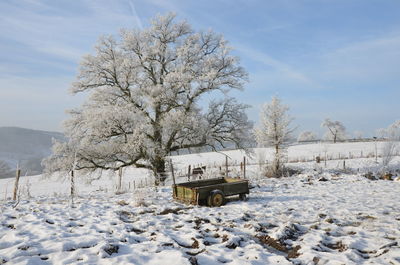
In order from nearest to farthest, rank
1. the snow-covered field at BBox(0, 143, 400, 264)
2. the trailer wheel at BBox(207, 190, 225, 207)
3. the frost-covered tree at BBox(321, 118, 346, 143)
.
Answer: the snow-covered field at BBox(0, 143, 400, 264)
the trailer wheel at BBox(207, 190, 225, 207)
the frost-covered tree at BBox(321, 118, 346, 143)

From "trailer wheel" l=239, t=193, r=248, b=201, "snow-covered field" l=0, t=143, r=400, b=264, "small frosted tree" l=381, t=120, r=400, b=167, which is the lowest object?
"snow-covered field" l=0, t=143, r=400, b=264

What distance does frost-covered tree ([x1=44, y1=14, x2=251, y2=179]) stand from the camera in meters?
16.9

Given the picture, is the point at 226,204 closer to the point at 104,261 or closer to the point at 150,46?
the point at 104,261

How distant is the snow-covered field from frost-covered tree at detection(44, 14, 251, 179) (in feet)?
23.2

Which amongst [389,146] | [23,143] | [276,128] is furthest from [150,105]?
[23,143]

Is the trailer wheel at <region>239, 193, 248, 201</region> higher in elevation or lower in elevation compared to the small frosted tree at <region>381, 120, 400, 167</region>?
lower

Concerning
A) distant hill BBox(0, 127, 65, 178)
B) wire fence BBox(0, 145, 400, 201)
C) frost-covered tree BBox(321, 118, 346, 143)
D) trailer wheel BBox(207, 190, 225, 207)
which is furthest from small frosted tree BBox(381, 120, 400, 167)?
distant hill BBox(0, 127, 65, 178)

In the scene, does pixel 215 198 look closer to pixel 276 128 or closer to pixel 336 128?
pixel 276 128

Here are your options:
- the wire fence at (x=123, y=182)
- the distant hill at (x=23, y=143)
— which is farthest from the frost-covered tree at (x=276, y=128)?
the distant hill at (x=23, y=143)

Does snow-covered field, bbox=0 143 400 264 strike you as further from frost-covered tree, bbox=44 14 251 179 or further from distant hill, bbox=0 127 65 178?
distant hill, bbox=0 127 65 178

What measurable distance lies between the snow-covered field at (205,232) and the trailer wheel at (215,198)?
41 centimetres

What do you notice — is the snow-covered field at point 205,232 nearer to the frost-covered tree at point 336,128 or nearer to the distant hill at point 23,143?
the frost-covered tree at point 336,128

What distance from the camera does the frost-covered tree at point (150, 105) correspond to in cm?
1692

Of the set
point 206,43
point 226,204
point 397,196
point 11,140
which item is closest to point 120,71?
point 206,43
